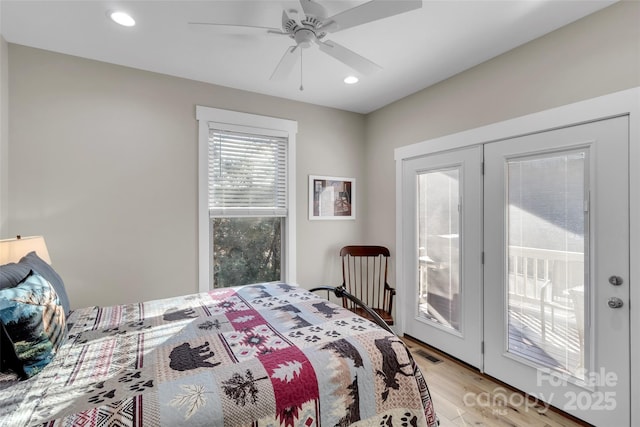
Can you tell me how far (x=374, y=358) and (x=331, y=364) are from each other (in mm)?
242

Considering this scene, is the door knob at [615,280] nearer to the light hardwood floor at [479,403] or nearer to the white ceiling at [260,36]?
the light hardwood floor at [479,403]

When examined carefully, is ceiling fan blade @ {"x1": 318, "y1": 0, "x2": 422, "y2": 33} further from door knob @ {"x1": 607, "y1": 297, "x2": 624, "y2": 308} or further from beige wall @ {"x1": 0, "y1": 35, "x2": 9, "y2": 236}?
beige wall @ {"x1": 0, "y1": 35, "x2": 9, "y2": 236}

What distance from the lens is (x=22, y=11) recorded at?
6.13 ft

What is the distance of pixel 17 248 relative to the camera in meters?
1.80

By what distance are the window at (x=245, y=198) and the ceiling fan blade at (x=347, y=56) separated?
1456 millimetres

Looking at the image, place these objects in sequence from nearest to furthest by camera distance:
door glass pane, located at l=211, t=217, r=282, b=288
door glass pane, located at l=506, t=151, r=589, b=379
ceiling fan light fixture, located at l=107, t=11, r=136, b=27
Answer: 1. ceiling fan light fixture, located at l=107, t=11, r=136, b=27
2. door glass pane, located at l=506, t=151, r=589, b=379
3. door glass pane, located at l=211, t=217, r=282, b=288

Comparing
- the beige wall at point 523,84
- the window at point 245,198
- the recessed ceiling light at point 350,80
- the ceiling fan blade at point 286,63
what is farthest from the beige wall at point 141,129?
the ceiling fan blade at point 286,63

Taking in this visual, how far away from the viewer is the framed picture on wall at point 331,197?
350 cm

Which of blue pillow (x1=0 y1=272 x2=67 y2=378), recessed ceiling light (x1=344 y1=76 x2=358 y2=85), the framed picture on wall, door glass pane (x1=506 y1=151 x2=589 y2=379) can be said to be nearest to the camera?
blue pillow (x1=0 y1=272 x2=67 y2=378)

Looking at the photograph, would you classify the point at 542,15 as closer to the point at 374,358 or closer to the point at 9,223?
the point at 374,358

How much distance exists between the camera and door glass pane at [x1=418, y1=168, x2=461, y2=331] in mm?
2818

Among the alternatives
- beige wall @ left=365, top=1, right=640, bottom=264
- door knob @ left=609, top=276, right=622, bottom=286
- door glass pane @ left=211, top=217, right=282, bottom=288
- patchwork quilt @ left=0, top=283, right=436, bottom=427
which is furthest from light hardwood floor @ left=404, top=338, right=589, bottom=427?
door glass pane @ left=211, top=217, right=282, bottom=288

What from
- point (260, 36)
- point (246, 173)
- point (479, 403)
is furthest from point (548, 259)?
point (246, 173)

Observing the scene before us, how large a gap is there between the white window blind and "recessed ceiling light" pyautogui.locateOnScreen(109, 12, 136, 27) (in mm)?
1048
